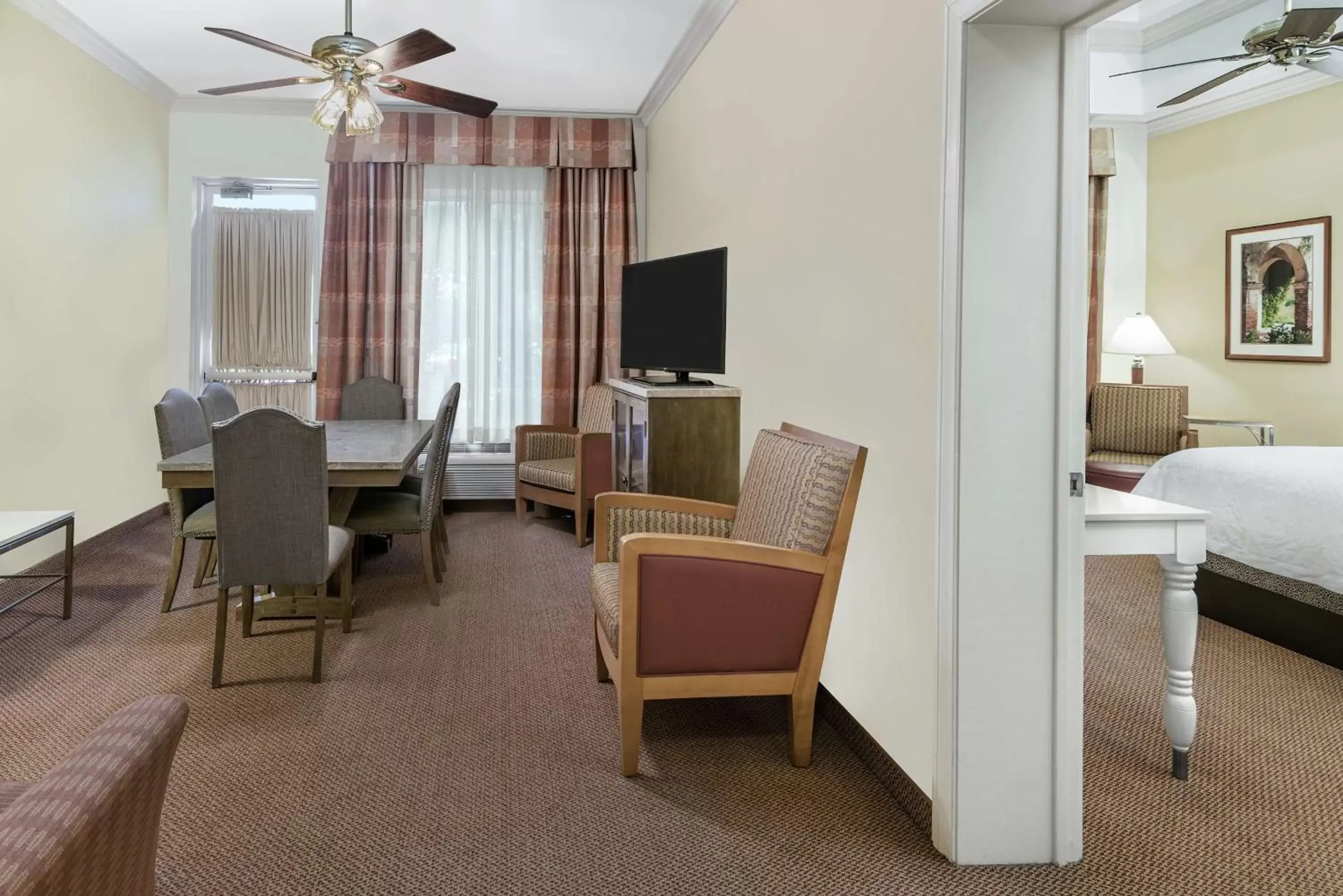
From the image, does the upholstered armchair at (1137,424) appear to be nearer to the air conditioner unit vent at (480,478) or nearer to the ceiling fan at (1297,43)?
the ceiling fan at (1297,43)

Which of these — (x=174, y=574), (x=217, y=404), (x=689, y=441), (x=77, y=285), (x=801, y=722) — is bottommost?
(x=801, y=722)

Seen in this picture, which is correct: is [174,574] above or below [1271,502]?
below

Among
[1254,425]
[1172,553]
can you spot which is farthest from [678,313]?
[1254,425]

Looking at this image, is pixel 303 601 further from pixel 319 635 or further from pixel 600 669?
pixel 600 669

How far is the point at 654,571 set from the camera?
2.23 meters

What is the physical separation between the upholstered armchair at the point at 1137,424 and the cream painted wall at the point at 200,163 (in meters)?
5.14

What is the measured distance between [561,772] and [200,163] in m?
5.16

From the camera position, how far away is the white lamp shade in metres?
5.50

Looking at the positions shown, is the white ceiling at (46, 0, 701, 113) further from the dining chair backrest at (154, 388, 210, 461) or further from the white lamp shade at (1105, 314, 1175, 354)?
the white lamp shade at (1105, 314, 1175, 354)

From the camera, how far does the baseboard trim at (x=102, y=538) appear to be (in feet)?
14.2

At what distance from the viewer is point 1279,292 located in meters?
5.04

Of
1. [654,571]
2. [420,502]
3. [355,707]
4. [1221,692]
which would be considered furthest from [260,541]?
[1221,692]

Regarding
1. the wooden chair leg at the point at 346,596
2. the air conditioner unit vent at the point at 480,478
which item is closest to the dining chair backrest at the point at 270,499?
the wooden chair leg at the point at 346,596

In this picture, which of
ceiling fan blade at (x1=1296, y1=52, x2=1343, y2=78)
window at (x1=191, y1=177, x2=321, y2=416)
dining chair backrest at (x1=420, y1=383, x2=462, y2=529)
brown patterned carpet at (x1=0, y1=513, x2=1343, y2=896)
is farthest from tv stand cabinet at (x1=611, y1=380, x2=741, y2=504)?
window at (x1=191, y1=177, x2=321, y2=416)
